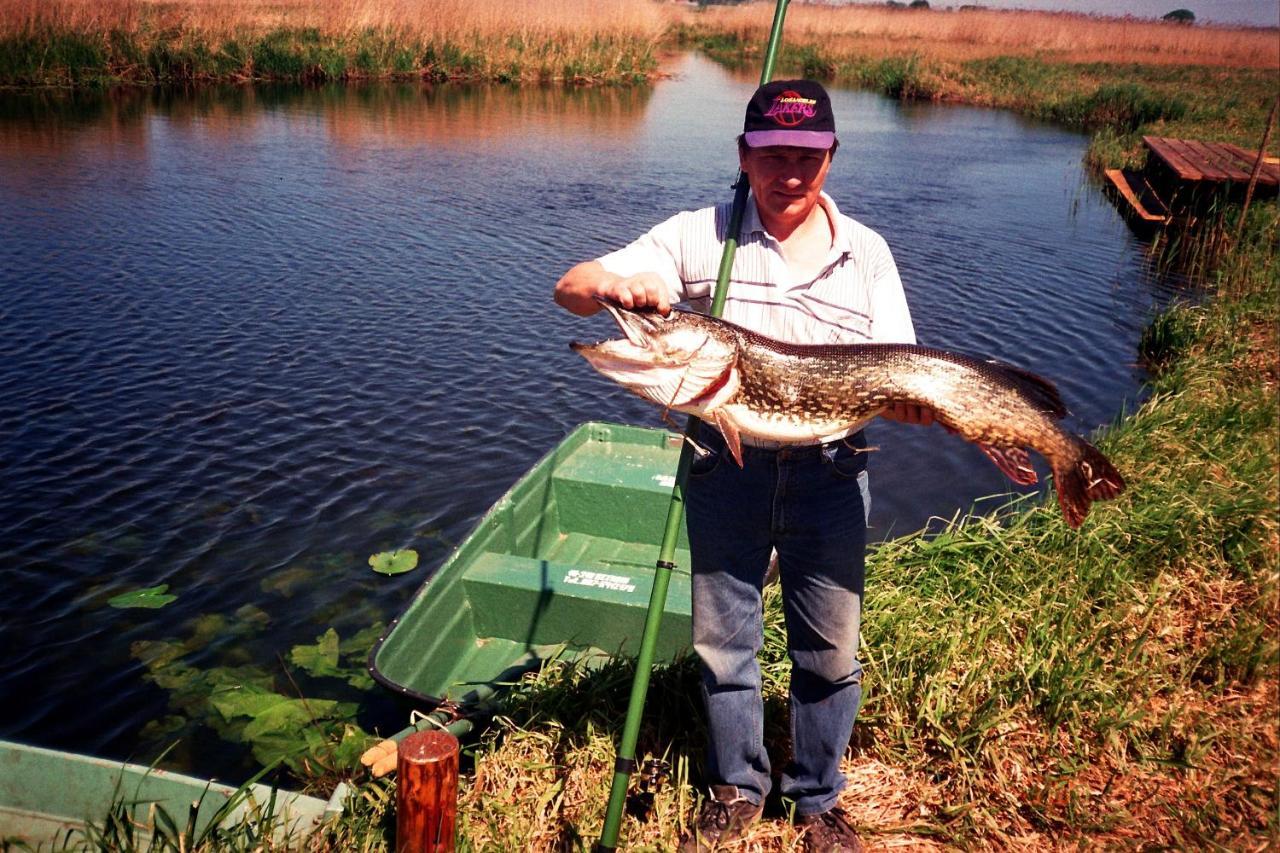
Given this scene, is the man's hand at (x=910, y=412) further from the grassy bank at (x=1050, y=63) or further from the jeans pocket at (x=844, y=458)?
the grassy bank at (x=1050, y=63)

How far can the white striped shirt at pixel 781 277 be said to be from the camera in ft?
10.6

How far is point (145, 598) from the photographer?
294 inches

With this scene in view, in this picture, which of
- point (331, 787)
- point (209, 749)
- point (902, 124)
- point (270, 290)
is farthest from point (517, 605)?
point (902, 124)

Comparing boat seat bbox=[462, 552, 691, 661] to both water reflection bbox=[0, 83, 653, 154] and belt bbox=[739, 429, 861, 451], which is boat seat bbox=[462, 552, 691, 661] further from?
water reflection bbox=[0, 83, 653, 154]

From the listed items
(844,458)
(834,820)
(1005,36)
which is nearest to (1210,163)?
(844,458)

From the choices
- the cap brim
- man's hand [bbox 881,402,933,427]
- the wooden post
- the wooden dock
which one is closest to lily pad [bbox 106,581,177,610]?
the wooden post

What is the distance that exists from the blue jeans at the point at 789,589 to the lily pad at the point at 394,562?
195 inches

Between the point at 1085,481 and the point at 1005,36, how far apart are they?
5908 centimetres

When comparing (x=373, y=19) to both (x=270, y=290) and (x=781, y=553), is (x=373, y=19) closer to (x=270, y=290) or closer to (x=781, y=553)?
(x=270, y=290)

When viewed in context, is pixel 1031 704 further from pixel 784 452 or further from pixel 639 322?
pixel 639 322

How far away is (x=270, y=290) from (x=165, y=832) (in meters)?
11.3

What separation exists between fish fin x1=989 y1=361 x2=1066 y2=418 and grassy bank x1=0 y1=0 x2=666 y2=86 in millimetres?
29851

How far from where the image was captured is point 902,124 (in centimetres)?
3297

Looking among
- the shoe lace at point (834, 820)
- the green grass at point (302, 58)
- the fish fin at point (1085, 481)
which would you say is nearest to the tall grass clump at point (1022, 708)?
the shoe lace at point (834, 820)
